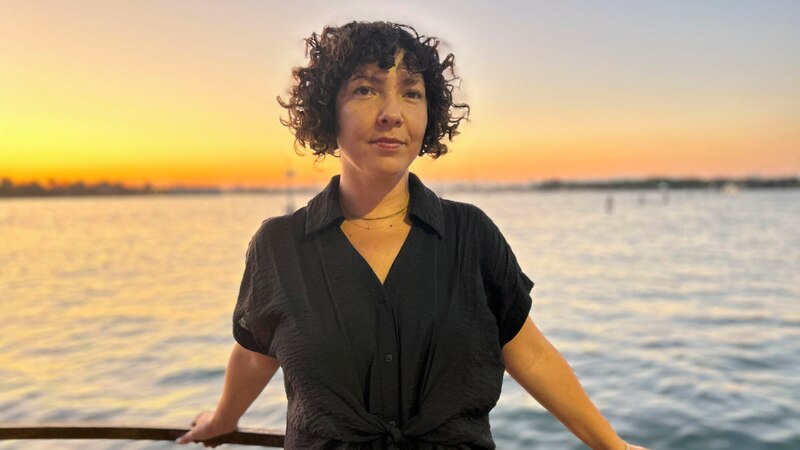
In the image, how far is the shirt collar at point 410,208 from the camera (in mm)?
1696

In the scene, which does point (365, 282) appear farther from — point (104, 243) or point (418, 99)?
point (104, 243)

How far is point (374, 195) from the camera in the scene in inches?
69.5

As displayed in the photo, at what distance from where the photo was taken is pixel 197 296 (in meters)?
20.2

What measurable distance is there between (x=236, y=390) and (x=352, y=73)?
41.9 inches

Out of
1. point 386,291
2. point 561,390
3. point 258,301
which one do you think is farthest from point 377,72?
point 561,390

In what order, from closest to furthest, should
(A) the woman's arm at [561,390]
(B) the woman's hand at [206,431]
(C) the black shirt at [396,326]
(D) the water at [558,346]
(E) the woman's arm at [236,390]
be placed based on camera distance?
(C) the black shirt at [396,326], (A) the woman's arm at [561,390], (E) the woman's arm at [236,390], (B) the woman's hand at [206,431], (D) the water at [558,346]

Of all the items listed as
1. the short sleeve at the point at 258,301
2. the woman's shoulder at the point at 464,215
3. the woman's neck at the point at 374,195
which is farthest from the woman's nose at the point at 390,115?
the short sleeve at the point at 258,301

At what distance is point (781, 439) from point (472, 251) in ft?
24.8

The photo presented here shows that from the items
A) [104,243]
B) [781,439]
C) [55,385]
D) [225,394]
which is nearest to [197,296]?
[55,385]

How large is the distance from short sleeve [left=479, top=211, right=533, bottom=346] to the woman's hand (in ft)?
3.46

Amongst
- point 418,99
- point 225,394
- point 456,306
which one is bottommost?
point 225,394

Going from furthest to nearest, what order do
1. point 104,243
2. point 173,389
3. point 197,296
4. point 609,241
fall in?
point 104,243, point 609,241, point 197,296, point 173,389

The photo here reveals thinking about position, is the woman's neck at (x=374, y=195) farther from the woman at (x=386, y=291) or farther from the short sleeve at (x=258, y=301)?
the short sleeve at (x=258, y=301)

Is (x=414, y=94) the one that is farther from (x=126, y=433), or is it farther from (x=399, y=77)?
(x=126, y=433)
